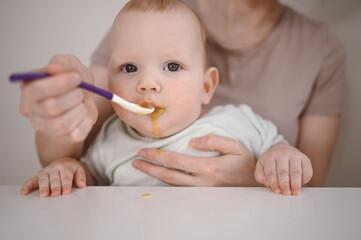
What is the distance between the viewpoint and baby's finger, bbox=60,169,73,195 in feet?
1.61

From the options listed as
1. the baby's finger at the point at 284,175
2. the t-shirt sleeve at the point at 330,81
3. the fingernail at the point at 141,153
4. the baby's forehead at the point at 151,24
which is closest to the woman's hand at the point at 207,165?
the fingernail at the point at 141,153

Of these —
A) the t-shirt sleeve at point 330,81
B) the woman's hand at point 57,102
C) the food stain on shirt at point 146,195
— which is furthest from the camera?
the t-shirt sleeve at point 330,81

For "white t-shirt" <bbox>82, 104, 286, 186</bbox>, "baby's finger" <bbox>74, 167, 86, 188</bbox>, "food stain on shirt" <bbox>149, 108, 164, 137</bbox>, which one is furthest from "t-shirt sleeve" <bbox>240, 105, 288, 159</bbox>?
"baby's finger" <bbox>74, 167, 86, 188</bbox>

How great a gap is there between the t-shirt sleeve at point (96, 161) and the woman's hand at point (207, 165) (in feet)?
0.37

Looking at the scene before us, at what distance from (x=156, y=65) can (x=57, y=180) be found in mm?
241

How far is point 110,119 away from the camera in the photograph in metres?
0.70

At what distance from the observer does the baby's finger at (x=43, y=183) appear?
0.48 m

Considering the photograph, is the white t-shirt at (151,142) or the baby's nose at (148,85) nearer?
the baby's nose at (148,85)

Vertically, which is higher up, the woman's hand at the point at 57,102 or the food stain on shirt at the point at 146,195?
the woman's hand at the point at 57,102

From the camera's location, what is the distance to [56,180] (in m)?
0.50

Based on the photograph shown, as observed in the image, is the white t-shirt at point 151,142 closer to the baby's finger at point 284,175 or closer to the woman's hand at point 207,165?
the woman's hand at point 207,165

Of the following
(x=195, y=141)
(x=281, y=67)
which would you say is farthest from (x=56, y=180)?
(x=281, y=67)

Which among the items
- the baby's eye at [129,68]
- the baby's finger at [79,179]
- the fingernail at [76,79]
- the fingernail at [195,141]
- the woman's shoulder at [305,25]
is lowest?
the baby's finger at [79,179]

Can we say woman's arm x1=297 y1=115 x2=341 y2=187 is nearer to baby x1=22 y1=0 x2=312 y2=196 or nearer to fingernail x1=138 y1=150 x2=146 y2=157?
baby x1=22 y1=0 x2=312 y2=196
